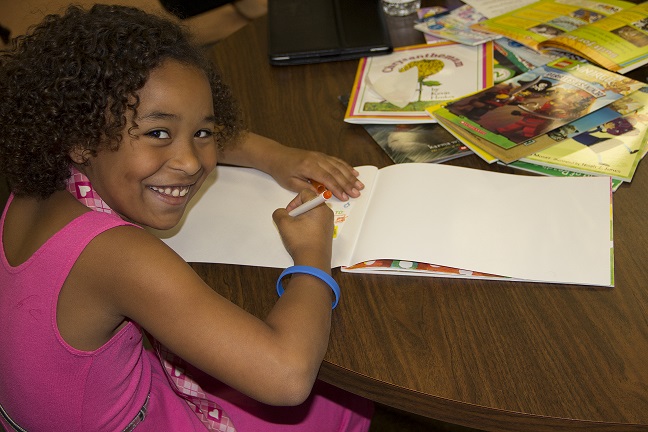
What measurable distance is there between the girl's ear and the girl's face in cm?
1

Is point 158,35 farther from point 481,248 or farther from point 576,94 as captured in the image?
point 576,94

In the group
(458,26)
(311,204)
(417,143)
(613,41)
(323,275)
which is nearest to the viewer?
(323,275)

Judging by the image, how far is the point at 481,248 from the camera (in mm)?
974

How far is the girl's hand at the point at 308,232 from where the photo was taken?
3.26 ft

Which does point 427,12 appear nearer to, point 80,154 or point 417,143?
point 417,143

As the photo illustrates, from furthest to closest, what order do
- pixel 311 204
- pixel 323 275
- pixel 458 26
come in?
1. pixel 458 26
2. pixel 311 204
3. pixel 323 275

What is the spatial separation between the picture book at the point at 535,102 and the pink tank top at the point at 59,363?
603mm

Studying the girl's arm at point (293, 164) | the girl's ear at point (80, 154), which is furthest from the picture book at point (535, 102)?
the girl's ear at point (80, 154)

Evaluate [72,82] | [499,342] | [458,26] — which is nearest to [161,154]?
[72,82]

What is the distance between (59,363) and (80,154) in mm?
295

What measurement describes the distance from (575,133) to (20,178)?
0.87 metres

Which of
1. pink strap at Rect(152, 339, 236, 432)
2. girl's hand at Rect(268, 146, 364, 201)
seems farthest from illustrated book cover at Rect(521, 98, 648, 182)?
pink strap at Rect(152, 339, 236, 432)

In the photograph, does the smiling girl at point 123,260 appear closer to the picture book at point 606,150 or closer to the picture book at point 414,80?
the picture book at point 414,80

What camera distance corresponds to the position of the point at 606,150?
112 cm
